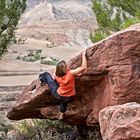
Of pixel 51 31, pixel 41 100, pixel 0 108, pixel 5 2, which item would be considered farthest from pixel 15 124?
pixel 51 31

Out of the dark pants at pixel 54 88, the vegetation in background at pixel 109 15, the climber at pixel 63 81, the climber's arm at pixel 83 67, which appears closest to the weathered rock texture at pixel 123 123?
the climber's arm at pixel 83 67

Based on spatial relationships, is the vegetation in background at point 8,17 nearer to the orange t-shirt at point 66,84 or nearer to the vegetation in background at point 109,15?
the vegetation in background at point 109,15

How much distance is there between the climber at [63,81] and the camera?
28.1 ft

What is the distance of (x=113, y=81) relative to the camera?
8219 mm

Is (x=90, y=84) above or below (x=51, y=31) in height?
above

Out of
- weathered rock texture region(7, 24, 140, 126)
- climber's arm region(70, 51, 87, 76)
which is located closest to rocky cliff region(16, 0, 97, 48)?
weathered rock texture region(7, 24, 140, 126)

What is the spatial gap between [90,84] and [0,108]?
5875 millimetres

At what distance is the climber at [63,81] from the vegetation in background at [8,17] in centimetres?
1218

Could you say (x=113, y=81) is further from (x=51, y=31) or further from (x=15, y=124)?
(x=51, y=31)

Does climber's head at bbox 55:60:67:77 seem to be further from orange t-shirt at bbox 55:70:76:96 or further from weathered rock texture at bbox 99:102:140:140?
weathered rock texture at bbox 99:102:140:140

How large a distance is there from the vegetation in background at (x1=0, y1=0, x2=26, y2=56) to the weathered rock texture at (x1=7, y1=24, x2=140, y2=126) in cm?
1183

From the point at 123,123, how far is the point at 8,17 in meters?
16.4

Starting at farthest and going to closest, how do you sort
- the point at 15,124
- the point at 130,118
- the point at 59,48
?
the point at 59,48
the point at 15,124
the point at 130,118

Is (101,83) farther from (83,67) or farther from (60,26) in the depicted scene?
(60,26)
